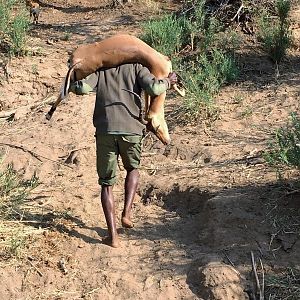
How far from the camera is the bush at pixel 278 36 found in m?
6.94

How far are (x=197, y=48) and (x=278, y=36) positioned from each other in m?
1.05

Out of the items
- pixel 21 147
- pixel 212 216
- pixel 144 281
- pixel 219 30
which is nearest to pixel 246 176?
pixel 212 216

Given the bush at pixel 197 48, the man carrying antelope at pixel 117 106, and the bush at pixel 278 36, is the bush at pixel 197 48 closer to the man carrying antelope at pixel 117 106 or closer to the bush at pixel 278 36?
the bush at pixel 278 36

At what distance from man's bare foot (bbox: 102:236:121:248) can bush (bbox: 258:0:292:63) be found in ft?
11.8

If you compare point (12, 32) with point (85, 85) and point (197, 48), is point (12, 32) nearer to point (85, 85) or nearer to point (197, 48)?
point (197, 48)

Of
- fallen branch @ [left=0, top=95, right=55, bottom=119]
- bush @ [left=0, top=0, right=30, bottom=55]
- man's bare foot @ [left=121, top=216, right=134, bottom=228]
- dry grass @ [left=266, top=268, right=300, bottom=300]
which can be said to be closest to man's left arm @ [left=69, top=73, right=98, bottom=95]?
man's bare foot @ [left=121, top=216, right=134, bottom=228]

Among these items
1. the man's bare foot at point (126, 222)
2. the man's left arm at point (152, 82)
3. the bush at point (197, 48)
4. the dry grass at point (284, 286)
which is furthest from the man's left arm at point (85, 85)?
the bush at point (197, 48)

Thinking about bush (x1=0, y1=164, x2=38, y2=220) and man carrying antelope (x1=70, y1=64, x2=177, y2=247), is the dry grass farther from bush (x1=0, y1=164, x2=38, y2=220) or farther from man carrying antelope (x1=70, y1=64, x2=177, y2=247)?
bush (x1=0, y1=164, x2=38, y2=220)

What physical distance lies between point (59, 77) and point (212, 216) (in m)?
4.03

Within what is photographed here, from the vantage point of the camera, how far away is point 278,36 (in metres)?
6.95

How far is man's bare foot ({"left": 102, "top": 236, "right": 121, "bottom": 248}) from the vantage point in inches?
168

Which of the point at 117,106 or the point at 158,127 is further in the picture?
the point at 158,127

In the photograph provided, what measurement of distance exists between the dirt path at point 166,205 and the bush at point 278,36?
155mm

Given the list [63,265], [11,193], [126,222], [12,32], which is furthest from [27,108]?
[63,265]
